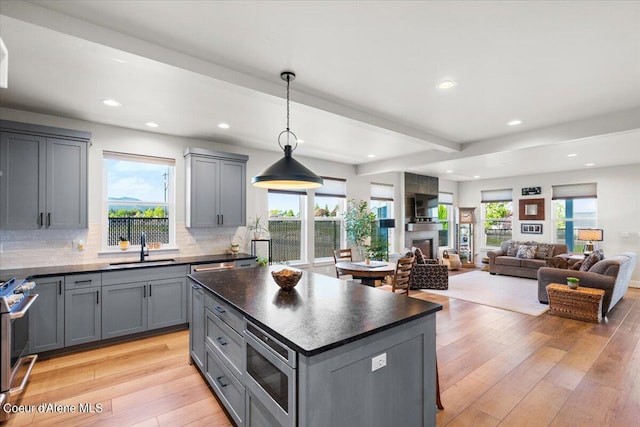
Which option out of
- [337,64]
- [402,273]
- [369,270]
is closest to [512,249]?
[402,273]

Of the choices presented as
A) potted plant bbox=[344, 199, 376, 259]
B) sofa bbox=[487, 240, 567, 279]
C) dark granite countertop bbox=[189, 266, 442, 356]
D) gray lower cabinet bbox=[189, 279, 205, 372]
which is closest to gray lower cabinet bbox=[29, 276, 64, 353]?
gray lower cabinet bbox=[189, 279, 205, 372]

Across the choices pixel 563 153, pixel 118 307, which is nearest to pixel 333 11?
pixel 118 307

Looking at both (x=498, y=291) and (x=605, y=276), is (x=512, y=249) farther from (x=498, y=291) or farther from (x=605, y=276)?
(x=605, y=276)

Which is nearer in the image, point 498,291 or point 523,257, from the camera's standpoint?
point 498,291

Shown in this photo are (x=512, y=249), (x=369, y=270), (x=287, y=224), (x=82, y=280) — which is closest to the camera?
(x=82, y=280)

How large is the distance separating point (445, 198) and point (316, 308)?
879cm

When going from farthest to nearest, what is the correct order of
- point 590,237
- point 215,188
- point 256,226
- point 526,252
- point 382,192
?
point 382,192 → point 526,252 → point 590,237 → point 256,226 → point 215,188

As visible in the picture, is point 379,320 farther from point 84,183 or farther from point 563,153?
point 563,153

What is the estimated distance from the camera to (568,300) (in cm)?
457

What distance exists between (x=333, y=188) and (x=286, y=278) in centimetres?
449

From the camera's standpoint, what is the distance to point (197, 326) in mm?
2975

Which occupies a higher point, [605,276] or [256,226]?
[256,226]

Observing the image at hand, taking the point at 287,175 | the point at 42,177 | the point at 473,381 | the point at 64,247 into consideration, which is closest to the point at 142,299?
the point at 64,247

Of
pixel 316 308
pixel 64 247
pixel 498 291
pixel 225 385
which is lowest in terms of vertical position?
pixel 498 291
